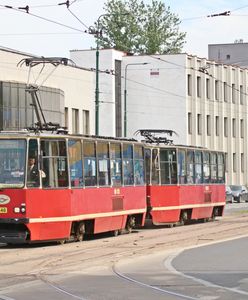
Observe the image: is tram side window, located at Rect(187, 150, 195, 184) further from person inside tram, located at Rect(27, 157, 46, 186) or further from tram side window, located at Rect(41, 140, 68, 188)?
person inside tram, located at Rect(27, 157, 46, 186)

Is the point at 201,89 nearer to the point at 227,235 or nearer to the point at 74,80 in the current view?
the point at 74,80

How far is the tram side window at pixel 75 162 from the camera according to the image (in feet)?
64.6

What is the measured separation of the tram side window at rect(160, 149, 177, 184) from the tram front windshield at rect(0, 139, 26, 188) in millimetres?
8361

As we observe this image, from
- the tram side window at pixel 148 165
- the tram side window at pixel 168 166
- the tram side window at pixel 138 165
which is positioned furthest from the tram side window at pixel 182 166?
the tram side window at pixel 138 165

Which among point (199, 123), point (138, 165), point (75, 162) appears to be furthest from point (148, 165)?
point (199, 123)

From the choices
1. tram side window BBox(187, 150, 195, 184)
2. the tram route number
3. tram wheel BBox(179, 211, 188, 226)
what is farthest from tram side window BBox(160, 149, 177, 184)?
the tram route number

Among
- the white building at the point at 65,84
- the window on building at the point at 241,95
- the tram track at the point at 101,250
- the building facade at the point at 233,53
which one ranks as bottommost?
the tram track at the point at 101,250

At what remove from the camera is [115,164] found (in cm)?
2225

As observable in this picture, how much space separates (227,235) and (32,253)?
745 cm

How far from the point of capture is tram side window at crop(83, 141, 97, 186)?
67.2 feet

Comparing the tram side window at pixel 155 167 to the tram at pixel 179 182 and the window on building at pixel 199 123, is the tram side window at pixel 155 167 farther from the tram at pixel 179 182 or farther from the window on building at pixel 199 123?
the window on building at pixel 199 123

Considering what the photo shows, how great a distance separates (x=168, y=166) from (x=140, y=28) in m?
58.5

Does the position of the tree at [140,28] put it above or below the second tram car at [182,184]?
above

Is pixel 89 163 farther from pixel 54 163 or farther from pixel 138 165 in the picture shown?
pixel 138 165
